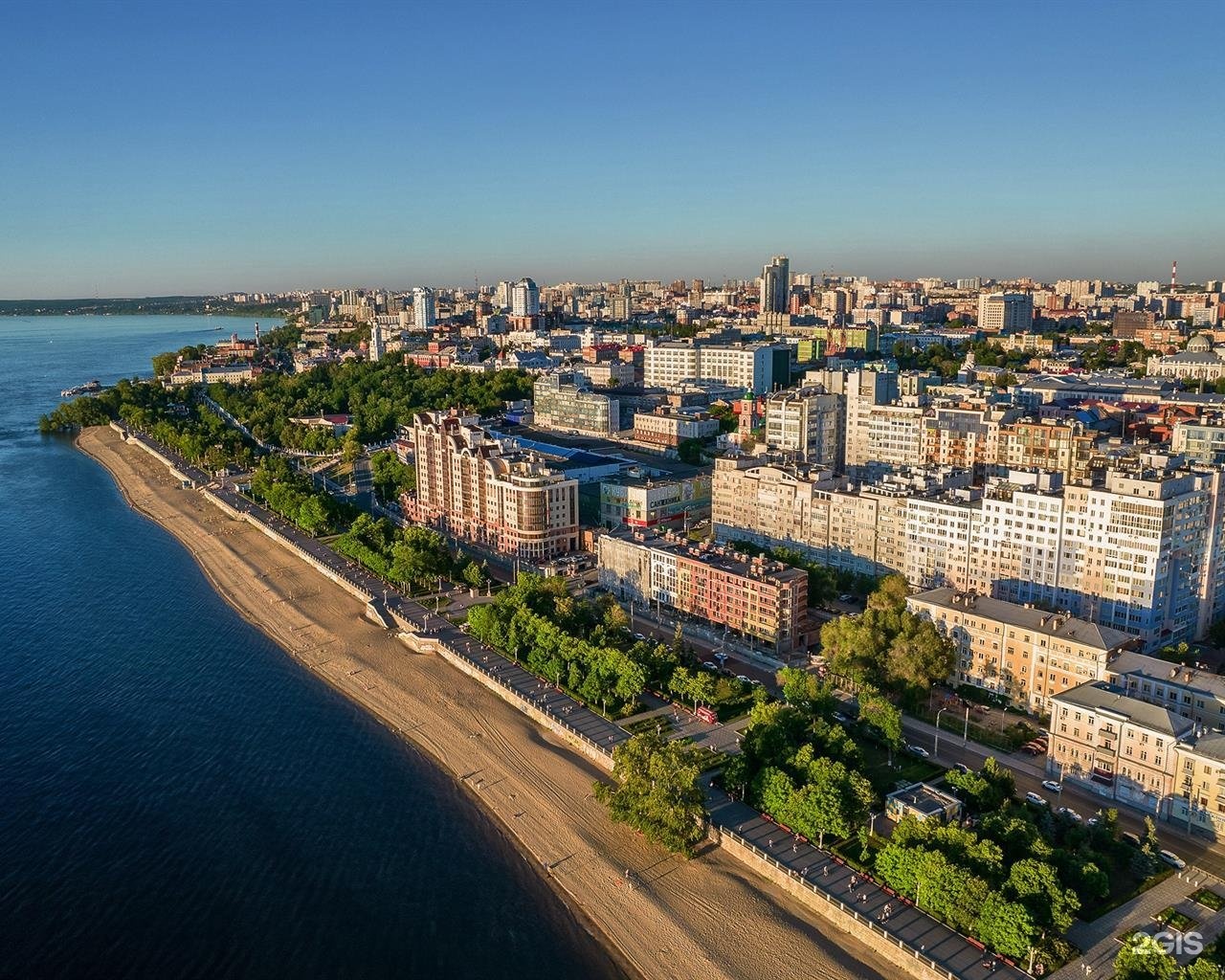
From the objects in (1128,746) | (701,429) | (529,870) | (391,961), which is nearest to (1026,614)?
(1128,746)

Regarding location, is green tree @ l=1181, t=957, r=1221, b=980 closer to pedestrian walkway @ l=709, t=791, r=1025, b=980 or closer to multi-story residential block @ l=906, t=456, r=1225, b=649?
pedestrian walkway @ l=709, t=791, r=1025, b=980

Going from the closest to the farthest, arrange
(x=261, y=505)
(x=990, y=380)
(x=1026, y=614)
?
(x=1026, y=614), (x=261, y=505), (x=990, y=380)

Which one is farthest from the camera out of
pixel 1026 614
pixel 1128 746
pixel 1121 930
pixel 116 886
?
pixel 1026 614

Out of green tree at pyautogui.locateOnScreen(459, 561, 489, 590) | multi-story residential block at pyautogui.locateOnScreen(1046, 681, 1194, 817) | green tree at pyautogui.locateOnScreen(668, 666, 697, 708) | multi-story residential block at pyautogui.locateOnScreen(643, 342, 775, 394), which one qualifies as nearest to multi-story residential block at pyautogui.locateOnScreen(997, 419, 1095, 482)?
multi-story residential block at pyautogui.locateOnScreen(1046, 681, 1194, 817)

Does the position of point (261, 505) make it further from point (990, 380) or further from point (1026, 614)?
point (990, 380)

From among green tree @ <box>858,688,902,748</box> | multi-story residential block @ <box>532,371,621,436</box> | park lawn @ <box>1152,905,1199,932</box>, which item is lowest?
park lawn @ <box>1152,905,1199,932</box>

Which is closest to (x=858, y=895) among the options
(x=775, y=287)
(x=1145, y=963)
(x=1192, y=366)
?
(x=1145, y=963)
